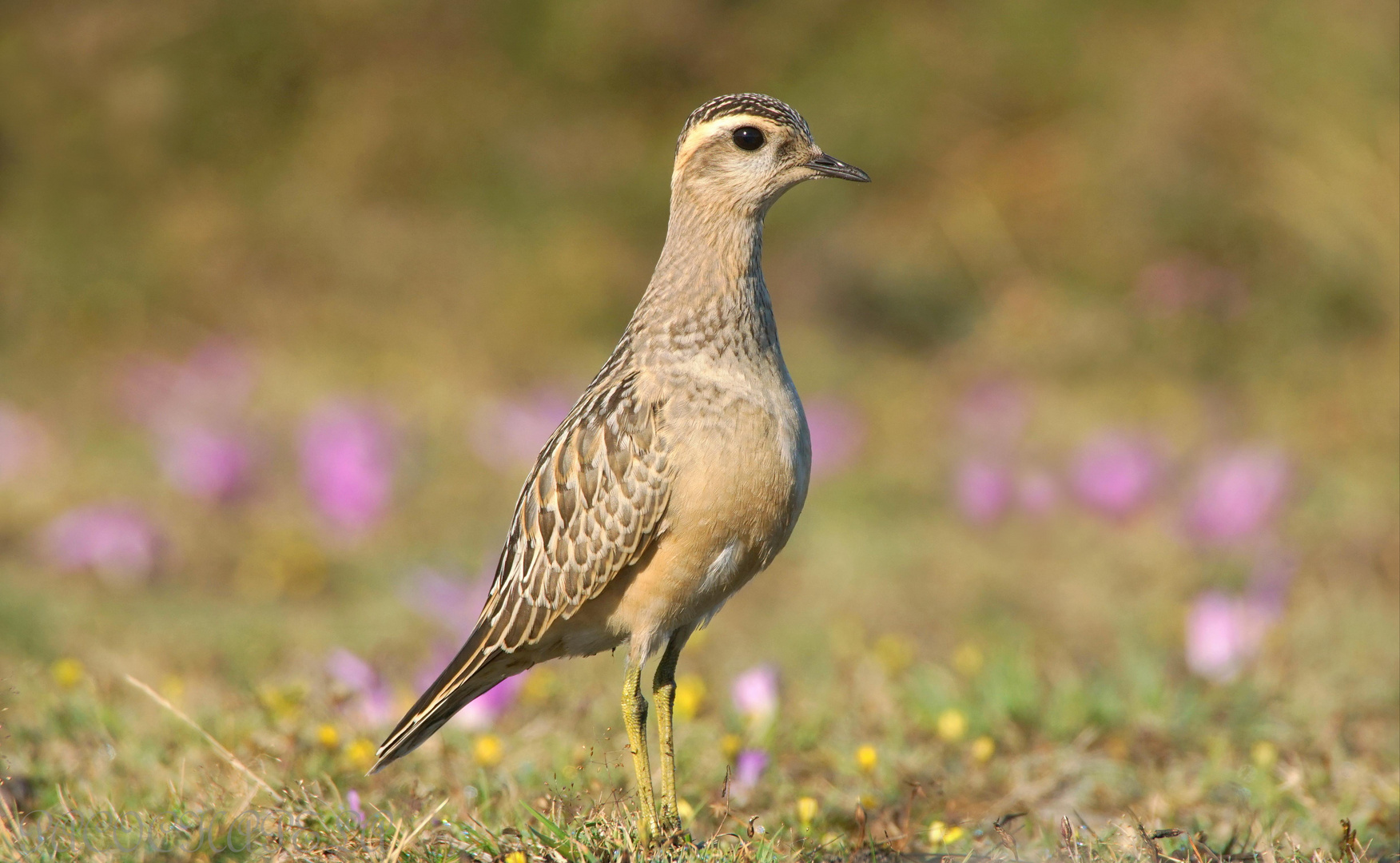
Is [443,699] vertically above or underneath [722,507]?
underneath

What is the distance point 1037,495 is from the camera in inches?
253

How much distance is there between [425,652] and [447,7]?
29.4 ft

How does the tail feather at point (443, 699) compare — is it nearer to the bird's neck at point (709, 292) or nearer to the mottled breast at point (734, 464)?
the mottled breast at point (734, 464)

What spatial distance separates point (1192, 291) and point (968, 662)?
5532mm

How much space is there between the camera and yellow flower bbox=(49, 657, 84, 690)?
4387 mm

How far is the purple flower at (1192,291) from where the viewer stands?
936 centimetres

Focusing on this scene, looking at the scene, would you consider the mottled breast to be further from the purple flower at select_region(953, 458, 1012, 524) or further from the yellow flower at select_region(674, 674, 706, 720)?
the purple flower at select_region(953, 458, 1012, 524)

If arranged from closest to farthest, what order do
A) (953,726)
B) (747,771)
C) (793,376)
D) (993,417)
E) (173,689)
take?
(747,771) < (953,726) < (173,689) < (993,417) < (793,376)

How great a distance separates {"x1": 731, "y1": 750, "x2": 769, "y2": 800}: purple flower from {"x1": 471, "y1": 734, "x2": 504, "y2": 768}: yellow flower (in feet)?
2.26

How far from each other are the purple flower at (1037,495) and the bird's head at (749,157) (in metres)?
3.29

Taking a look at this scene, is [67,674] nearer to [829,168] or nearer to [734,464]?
[734,464]

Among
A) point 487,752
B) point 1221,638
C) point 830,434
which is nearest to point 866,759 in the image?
point 487,752

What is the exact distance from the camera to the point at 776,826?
3402 millimetres

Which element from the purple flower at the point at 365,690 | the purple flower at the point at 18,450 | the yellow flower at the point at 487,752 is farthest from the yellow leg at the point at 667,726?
the purple flower at the point at 18,450
